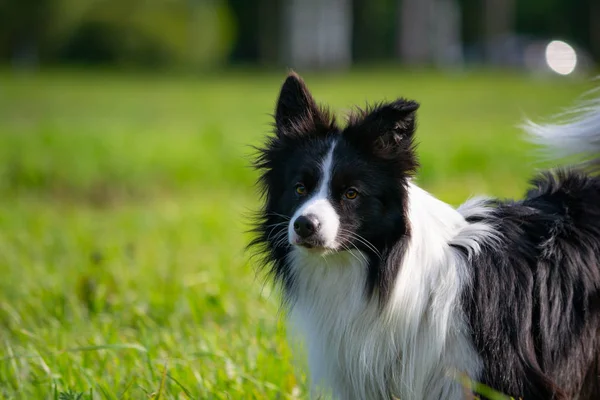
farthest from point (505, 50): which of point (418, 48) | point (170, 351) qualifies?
point (170, 351)

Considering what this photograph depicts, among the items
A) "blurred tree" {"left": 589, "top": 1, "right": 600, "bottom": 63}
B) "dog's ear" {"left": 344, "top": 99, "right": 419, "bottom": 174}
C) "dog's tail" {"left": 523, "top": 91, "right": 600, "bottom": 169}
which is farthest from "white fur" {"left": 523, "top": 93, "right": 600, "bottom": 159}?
"blurred tree" {"left": 589, "top": 1, "right": 600, "bottom": 63}

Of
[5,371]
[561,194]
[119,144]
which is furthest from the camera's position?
[119,144]

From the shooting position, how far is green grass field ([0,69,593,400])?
13.9ft

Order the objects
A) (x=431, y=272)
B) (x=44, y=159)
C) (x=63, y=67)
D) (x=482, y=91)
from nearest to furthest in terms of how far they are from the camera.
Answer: (x=431, y=272)
(x=44, y=159)
(x=482, y=91)
(x=63, y=67)

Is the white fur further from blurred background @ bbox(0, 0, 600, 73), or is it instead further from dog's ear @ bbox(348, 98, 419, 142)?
blurred background @ bbox(0, 0, 600, 73)

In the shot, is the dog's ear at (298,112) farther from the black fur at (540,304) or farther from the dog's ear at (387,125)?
the black fur at (540,304)

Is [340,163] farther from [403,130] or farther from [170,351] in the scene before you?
[170,351]

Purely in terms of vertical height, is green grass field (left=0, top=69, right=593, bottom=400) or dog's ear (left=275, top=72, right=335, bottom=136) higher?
dog's ear (left=275, top=72, right=335, bottom=136)

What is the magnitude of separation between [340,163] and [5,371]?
2057mm

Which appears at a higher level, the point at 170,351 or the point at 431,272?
the point at 431,272

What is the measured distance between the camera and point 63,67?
110 ft

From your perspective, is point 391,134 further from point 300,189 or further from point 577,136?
point 577,136

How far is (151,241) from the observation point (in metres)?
7.79

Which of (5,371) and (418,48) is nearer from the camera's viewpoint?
(5,371)
